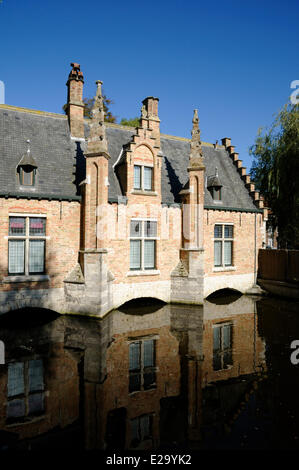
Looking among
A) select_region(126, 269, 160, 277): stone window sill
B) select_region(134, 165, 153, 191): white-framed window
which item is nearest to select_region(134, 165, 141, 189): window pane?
select_region(134, 165, 153, 191): white-framed window

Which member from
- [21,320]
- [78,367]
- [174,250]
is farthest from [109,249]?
[78,367]

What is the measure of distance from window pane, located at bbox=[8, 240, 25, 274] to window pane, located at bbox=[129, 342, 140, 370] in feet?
19.5

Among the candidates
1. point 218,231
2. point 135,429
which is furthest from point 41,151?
point 135,429

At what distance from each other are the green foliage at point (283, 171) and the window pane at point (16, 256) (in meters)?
15.6

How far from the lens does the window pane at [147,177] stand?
1459cm

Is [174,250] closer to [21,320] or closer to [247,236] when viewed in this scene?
[247,236]

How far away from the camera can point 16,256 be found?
12023 millimetres

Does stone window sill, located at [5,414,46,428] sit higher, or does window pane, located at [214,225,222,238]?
window pane, located at [214,225,222,238]

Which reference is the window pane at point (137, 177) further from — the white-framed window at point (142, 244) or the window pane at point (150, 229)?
the window pane at point (150, 229)

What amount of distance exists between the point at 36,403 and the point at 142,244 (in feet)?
29.5

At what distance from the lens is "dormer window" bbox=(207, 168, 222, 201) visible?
55.3 ft

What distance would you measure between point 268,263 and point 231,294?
2.96 metres

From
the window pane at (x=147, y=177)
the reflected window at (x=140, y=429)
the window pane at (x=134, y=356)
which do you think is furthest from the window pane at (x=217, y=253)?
the reflected window at (x=140, y=429)

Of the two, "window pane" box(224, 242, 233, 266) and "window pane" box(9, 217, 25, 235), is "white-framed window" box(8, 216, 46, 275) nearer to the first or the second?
"window pane" box(9, 217, 25, 235)
